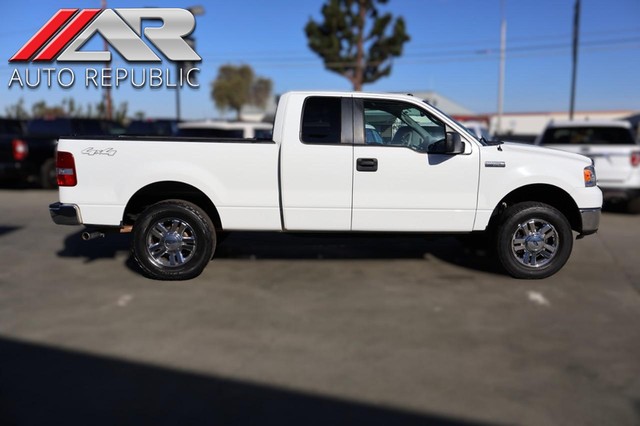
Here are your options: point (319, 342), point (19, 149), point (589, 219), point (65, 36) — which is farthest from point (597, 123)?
point (19, 149)

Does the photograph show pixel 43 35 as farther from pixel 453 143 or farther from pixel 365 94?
pixel 453 143

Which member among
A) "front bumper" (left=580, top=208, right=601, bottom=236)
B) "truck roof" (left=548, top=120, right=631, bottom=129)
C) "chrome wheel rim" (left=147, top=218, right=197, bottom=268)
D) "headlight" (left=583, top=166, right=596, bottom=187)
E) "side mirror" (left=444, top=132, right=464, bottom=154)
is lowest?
"chrome wheel rim" (left=147, top=218, right=197, bottom=268)

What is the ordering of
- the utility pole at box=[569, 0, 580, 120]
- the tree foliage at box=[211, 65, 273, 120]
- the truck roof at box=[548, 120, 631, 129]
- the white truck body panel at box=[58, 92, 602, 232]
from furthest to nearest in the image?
the tree foliage at box=[211, 65, 273, 120]
the utility pole at box=[569, 0, 580, 120]
the truck roof at box=[548, 120, 631, 129]
the white truck body panel at box=[58, 92, 602, 232]

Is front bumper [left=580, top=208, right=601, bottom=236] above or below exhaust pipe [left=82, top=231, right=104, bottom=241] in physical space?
above

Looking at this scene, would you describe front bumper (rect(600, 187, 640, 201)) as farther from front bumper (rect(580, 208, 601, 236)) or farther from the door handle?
the door handle

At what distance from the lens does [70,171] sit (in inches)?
206

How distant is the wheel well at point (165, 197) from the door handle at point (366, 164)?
155 centimetres

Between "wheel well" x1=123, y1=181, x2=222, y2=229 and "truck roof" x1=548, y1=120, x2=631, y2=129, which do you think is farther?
"truck roof" x1=548, y1=120, x2=631, y2=129

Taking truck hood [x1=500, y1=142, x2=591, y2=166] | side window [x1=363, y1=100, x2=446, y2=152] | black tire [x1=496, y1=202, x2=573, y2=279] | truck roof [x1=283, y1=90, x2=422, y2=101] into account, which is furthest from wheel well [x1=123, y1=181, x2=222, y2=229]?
truck hood [x1=500, y1=142, x2=591, y2=166]

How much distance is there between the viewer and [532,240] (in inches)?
217

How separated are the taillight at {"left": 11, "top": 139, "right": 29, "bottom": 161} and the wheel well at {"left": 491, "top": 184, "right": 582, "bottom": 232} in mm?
11340

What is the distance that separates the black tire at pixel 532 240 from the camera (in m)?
5.47

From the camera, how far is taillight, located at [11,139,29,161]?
40.8ft

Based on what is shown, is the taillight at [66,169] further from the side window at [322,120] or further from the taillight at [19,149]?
the taillight at [19,149]
